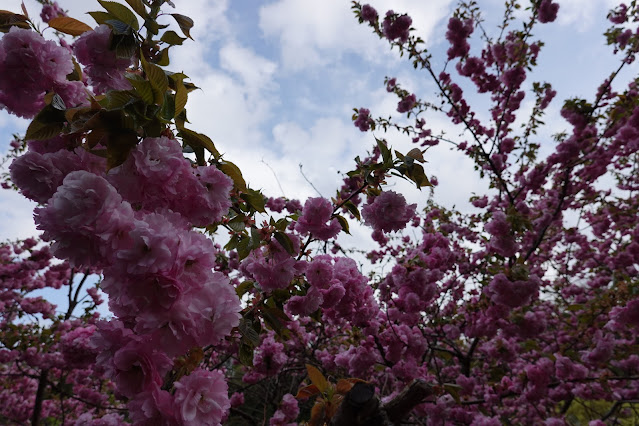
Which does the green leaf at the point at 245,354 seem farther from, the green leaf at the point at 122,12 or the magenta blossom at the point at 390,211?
the green leaf at the point at 122,12

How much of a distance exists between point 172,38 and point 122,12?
0.18 m

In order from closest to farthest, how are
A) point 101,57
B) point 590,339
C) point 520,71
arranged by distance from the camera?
point 101,57 → point 590,339 → point 520,71

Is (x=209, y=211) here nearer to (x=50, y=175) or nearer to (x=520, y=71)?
(x=50, y=175)

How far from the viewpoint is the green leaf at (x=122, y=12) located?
41.7 inches

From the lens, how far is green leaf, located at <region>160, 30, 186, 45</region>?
1.24 m

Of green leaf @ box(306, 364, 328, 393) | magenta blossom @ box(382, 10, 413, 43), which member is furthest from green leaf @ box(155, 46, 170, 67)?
magenta blossom @ box(382, 10, 413, 43)

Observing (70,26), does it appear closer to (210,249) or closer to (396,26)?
(210,249)

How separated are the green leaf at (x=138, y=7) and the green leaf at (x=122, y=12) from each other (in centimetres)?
6

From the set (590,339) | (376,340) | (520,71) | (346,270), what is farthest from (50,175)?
(520,71)

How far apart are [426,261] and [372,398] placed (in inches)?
91.2

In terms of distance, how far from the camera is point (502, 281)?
2.78 metres

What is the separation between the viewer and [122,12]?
3.55ft

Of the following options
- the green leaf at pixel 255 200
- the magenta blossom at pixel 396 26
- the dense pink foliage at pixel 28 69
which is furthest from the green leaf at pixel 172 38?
the magenta blossom at pixel 396 26

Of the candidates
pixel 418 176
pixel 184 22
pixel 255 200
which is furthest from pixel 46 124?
pixel 418 176
